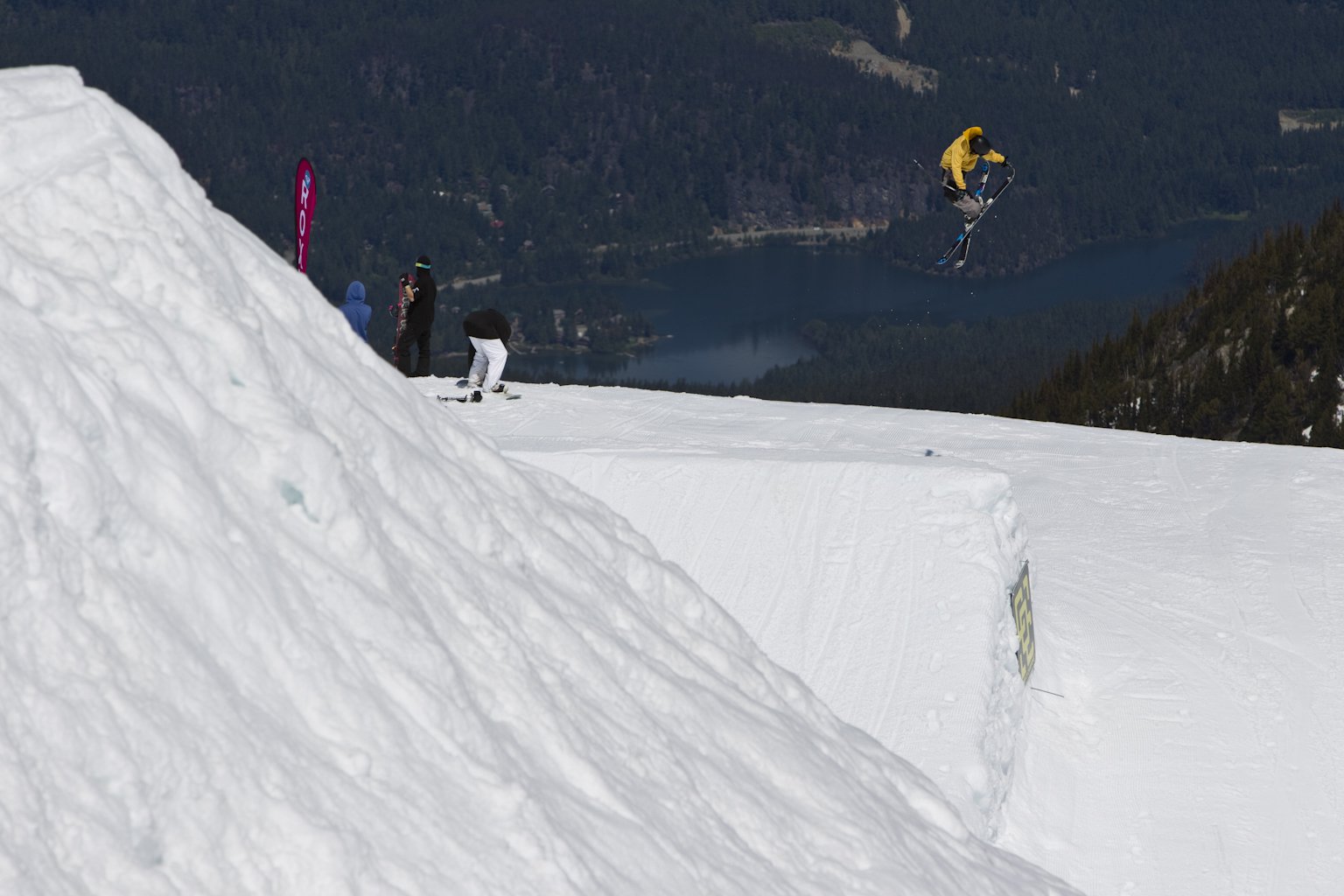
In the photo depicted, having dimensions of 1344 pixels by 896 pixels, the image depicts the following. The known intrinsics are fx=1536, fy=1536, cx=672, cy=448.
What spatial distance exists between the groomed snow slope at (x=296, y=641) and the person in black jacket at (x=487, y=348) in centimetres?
930

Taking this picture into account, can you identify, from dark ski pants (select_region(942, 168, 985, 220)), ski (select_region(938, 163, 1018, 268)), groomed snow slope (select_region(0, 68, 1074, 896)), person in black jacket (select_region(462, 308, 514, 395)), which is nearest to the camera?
groomed snow slope (select_region(0, 68, 1074, 896))

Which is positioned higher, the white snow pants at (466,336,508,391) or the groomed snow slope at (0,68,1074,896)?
the groomed snow slope at (0,68,1074,896)

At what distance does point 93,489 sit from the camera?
13.6 ft

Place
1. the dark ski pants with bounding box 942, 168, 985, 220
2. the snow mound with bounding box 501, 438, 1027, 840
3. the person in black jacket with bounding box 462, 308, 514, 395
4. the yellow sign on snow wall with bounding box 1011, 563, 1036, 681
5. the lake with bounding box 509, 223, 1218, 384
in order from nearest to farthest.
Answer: the snow mound with bounding box 501, 438, 1027, 840 → the yellow sign on snow wall with bounding box 1011, 563, 1036, 681 → the person in black jacket with bounding box 462, 308, 514, 395 → the dark ski pants with bounding box 942, 168, 985, 220 → the lake with bounding box 509, 223, 1218, 384

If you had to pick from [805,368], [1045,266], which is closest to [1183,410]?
[805,368]

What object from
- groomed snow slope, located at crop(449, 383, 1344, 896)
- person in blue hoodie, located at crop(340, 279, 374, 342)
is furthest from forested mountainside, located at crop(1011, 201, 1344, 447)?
person in blue hoodie, located at crop(340, 279, 374, 342)

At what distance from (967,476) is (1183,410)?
149 ft

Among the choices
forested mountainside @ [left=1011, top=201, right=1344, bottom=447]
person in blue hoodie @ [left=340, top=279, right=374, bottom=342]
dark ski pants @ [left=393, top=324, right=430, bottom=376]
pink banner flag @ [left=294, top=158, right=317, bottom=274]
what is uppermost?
pink banner flag @ [left=294, top=158, right=317, bottom=274]

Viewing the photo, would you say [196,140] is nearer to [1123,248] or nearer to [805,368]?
[805,368]

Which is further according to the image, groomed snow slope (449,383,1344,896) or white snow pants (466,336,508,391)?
white snow pants (466,336,508,391)

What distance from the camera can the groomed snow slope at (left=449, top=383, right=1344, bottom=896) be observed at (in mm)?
9469

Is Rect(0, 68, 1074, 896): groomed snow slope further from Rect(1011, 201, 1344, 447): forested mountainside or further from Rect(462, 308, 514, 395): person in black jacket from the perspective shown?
Rect(1011, 201, 1344, 447): forested mountainside

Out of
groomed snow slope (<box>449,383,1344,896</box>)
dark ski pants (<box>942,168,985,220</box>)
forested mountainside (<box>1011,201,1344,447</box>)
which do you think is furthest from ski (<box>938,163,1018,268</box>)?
forested mountainside (<box>1011,201,1344,447</box>)

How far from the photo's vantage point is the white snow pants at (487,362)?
16.3 m
